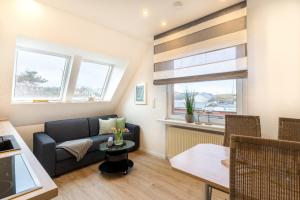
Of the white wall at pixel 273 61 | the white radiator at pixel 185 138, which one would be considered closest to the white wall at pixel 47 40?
the white radiator at pixel 185 138

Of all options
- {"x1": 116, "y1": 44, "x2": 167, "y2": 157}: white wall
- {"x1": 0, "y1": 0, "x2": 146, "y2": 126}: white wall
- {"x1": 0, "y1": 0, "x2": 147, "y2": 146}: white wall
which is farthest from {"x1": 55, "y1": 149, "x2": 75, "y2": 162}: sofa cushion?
{"x1": 116, "y1": 44, "x2": 167, "y2": 157}: white wall

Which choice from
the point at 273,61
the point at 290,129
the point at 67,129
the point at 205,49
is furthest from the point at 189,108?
the point at 67,129

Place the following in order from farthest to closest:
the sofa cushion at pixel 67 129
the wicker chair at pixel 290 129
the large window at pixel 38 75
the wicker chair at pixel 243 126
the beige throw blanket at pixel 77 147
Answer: the sofa cushion at pixel 67 129
the large window at pixel 38 75
the beige throw blanket at pixel 77 147
the wicker chair at pixel 243 126
the wicker chair at pixel 290 129

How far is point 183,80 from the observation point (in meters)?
2.91

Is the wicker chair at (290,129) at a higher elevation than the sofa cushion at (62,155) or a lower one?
higher

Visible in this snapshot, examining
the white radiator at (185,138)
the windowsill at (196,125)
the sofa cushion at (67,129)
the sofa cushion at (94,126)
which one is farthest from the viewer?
the sofa cushion at (94,126)

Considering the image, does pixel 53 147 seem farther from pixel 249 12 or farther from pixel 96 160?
pixel 249 12

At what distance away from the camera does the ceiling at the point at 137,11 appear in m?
2.23

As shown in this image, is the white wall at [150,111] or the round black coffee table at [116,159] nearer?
the round black coffee table at [116,159]

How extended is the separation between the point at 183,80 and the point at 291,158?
225 centimetres

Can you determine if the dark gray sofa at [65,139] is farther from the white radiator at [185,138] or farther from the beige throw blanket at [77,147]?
the white radiator at [185,138]

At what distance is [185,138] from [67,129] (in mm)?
2475

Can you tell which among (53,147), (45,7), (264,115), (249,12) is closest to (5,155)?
(53,147)

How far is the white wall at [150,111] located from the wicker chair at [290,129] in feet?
6.76
